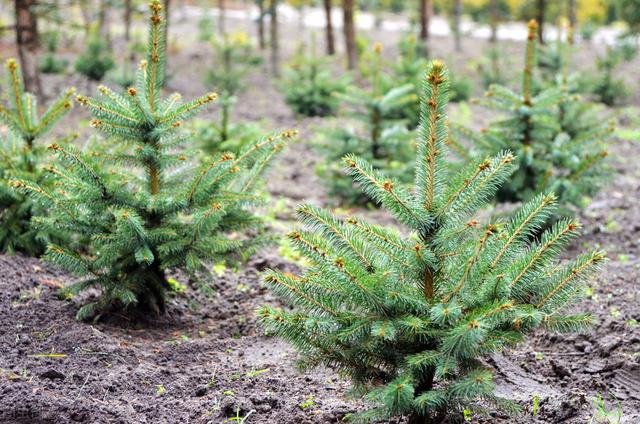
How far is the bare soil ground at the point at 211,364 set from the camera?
3.93 metres

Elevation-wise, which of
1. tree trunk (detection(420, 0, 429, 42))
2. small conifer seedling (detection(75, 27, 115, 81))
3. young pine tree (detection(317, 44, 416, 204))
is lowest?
young pine tree (detection(317, 44, 416, 204))

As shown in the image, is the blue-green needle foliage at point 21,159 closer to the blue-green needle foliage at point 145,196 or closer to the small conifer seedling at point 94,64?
the blue-green needle foliage at point 145,196

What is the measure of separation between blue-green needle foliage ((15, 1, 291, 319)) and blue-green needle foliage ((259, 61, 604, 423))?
1428 millimetres

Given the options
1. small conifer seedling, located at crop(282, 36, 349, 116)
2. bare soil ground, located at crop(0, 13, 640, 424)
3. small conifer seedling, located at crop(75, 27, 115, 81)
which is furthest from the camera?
small conifer seedling, located at crop(75, 27, 115, 81)

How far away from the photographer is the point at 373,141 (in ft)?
30.0

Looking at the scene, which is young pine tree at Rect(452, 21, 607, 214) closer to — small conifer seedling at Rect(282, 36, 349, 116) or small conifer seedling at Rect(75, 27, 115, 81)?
small conifer seedling at Rect(282, 36, 349, 116)

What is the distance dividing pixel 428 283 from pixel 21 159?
393 cm

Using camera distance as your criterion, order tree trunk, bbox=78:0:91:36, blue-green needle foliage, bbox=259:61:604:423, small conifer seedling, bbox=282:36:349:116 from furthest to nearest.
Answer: small conifer seedling, bbox=282:36:349:116
tree trunk, bbox=78:0:91:36
blue-green needle foliage, bbox=259:61:604:423

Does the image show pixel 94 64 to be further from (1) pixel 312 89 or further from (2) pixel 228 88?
(1) pixel 312 89

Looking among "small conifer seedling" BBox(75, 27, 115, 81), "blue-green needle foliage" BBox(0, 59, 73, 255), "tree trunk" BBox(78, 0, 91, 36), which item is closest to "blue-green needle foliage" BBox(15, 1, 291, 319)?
"blue-green needle foliage" BBox(0, 59, 73, 255)

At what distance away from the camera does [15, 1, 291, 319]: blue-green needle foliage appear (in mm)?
4609

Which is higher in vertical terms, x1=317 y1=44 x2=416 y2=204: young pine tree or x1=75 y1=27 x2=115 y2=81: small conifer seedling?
x1=75 y1=27 x2=115 y2=81: small conifer seedling

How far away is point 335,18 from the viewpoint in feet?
136

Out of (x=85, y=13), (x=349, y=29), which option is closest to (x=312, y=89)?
(x=349, y=29)
